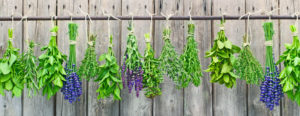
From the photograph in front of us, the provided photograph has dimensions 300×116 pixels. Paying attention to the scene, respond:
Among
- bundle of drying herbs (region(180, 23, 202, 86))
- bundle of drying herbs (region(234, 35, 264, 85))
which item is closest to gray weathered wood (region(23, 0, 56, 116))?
bundle of drying herbs (region(180, 23, 202, 86))

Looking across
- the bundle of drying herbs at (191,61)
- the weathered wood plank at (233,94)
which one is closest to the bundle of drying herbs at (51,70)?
the bundle of drying herbs at (191,61)

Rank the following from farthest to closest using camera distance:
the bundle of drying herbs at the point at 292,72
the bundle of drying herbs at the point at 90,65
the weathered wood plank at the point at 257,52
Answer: the weathered wood plank at the point at 257,52
the bundle of drying herbs at the point at 90,65
the bundle of drying herbs at the point at 292,72

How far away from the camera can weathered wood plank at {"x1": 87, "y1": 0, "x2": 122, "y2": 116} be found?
2055 mm

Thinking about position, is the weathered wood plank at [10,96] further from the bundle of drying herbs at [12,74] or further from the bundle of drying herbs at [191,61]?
the bundle of drying herbs at [191,61]

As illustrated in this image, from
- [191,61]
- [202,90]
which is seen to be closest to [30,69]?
[191,61]

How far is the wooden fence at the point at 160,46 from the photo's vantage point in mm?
2033

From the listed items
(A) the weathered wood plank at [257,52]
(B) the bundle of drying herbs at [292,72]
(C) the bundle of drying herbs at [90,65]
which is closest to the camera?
(B) the bundle of drying herbs at [292,72]

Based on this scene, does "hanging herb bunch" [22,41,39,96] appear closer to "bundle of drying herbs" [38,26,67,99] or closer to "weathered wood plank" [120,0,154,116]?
"bundle of drying herbs" [38,26,67,99]

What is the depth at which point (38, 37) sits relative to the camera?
209 cm

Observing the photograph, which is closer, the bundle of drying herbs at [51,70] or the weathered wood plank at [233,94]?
the bundle of drying herbs at [51,70]

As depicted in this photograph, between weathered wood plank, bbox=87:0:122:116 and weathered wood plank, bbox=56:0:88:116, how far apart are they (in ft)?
0.15

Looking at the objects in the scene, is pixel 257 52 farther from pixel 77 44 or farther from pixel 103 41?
pixel 77 44

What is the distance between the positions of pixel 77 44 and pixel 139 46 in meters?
0.40

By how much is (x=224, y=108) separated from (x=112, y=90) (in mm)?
730
